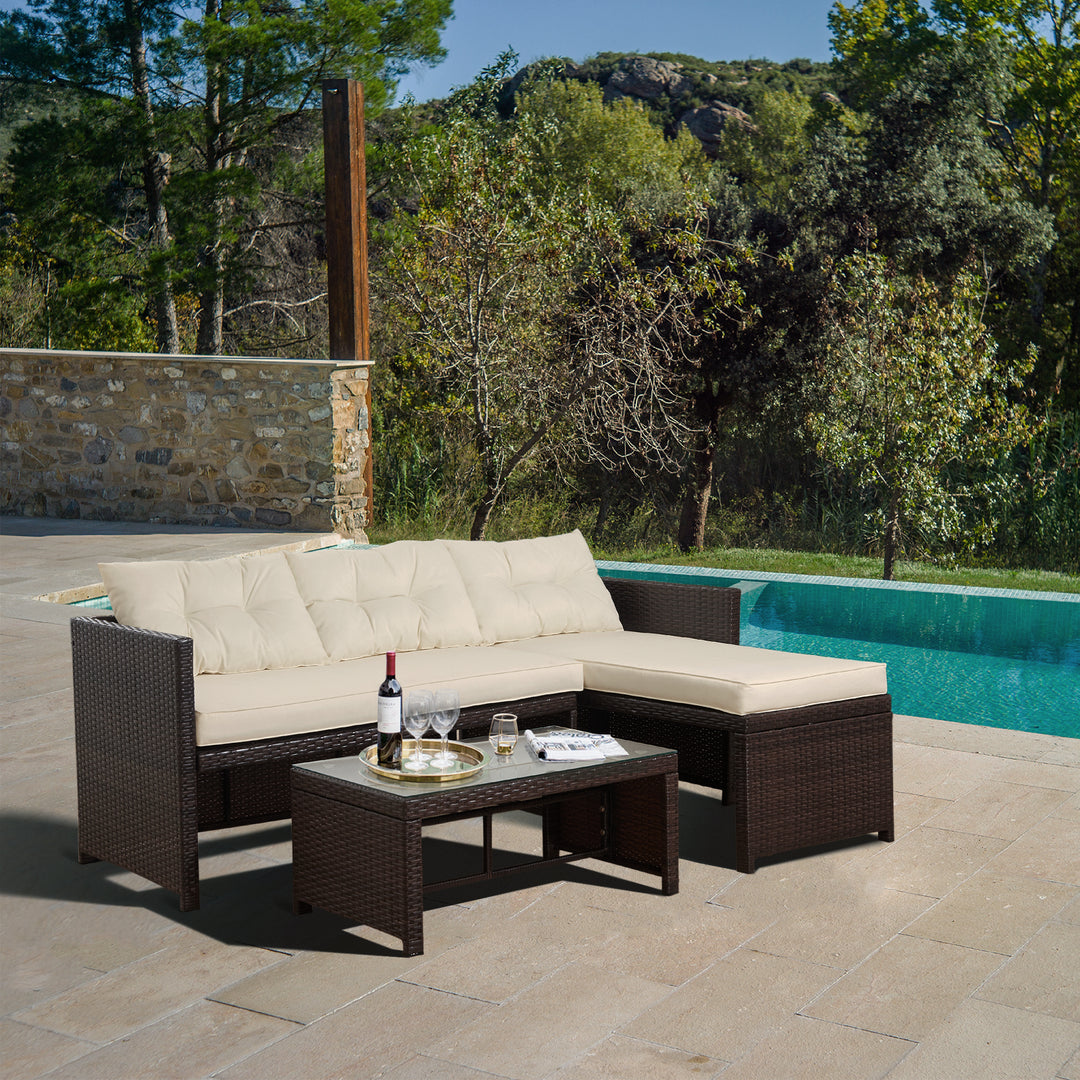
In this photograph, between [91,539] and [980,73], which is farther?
[980,73]

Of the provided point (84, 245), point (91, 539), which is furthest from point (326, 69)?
point (91, 539)

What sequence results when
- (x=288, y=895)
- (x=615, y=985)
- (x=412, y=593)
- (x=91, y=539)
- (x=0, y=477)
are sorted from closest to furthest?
(x=615, y=985) → (x=288, y=895) → (x=412, y=593) → (x=91, y=539) → (x=0, y=477)

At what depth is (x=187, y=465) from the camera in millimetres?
9922

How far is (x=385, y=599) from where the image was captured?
4.00 m

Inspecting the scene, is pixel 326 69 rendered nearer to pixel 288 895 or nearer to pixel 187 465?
pixel 187 465

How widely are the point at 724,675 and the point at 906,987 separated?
1017 mm

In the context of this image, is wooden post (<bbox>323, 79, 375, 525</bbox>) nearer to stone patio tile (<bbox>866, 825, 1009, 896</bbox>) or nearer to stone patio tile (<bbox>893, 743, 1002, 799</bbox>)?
stone patio tile (<bbox>893, 743, 1002, 799</bbox>)

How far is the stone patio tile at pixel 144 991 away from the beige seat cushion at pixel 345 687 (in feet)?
1.71

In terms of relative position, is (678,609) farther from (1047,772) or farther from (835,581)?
(835,581)

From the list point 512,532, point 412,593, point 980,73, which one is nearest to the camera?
point 412,593

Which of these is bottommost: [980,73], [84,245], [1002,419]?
[1002,419]

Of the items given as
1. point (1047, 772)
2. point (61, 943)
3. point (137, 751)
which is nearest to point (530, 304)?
point (1047, 772)

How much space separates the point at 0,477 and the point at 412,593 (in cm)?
770

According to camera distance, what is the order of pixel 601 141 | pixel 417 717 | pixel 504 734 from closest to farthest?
pixel 417 717 < pixel 504 734 < pixel 601 141
